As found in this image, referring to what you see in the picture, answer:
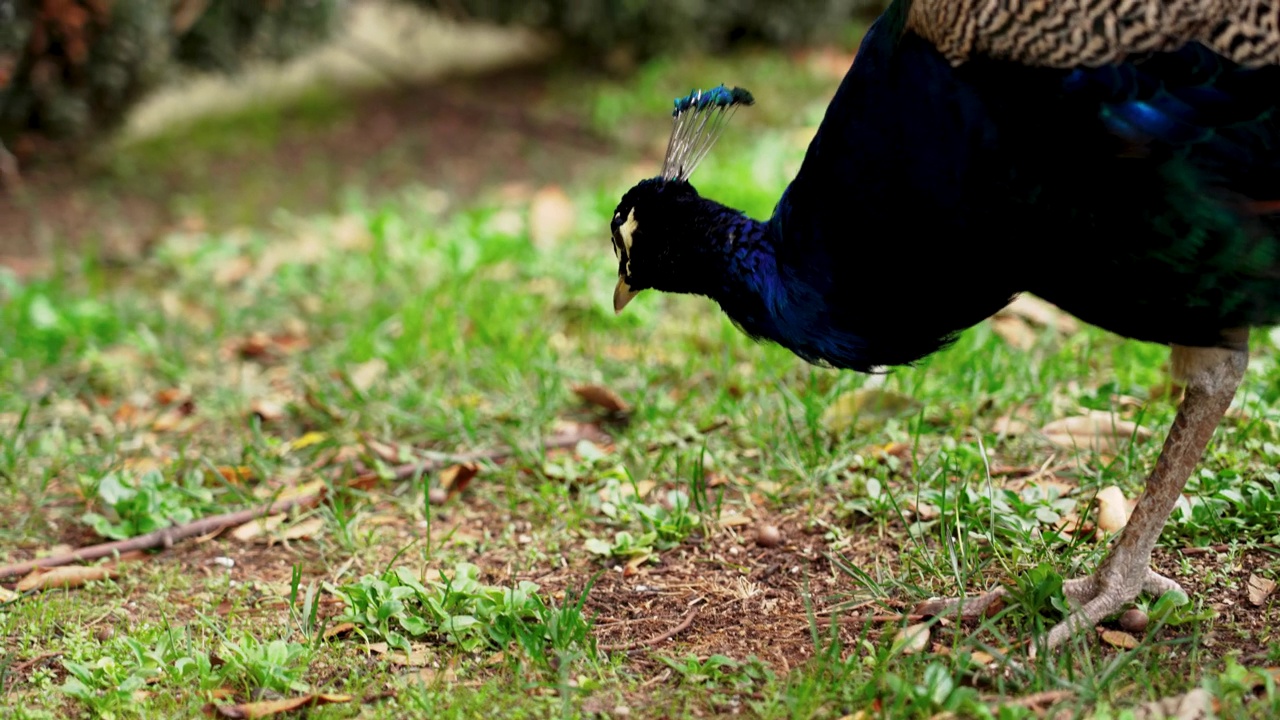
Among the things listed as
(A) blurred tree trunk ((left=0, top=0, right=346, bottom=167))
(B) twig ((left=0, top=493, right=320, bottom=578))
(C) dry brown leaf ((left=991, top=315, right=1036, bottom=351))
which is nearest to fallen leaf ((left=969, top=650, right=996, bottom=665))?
(C) dry brown leaf ((left=991, top=315, right=1036, bottom=351))

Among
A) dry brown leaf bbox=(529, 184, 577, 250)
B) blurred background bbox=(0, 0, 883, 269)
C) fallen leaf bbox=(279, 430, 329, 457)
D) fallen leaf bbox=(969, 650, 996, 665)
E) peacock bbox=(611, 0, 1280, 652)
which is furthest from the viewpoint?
blurred background bbox=(0, 0, 883, 269)

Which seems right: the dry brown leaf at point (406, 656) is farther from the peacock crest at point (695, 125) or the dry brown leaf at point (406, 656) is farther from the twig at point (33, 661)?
the peacock crest at point (695, 125)

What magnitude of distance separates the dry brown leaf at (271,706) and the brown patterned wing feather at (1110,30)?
1.73 meters

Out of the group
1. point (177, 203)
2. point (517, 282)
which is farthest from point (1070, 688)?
point (177, 203)

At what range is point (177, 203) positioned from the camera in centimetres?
610

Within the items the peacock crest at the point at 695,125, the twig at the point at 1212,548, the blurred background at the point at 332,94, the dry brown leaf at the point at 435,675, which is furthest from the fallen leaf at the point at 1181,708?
the blurred background at the point at 332,94

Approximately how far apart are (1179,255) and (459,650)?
1.60 m

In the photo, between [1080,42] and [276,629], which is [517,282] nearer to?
[276,629]

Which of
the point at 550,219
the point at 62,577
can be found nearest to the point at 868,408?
the point at 62,577

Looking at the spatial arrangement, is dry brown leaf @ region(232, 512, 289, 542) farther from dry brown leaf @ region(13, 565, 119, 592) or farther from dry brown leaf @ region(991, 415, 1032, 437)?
dry brown leaf @ region(991, 415, 1032, 437)

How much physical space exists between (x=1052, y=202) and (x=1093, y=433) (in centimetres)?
112

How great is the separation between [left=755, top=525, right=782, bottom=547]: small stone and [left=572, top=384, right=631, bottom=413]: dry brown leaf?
2.67 feet

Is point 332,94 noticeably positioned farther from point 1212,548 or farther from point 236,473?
point 1212,548

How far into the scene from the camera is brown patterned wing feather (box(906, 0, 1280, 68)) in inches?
93.1
